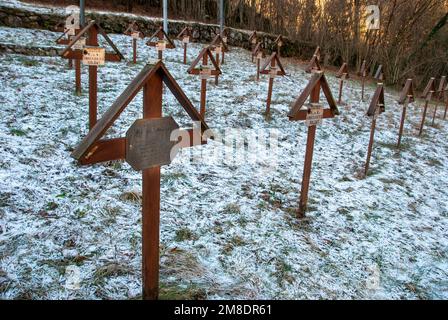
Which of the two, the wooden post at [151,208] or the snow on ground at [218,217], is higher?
the wooden post at [151,208]

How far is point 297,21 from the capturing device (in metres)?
17.9

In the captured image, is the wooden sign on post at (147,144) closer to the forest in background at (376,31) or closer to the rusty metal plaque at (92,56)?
the rusty metal plaque at (92,56)

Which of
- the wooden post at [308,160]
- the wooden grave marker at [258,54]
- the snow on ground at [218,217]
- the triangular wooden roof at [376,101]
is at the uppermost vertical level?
the wooden grave marker at [258,54]

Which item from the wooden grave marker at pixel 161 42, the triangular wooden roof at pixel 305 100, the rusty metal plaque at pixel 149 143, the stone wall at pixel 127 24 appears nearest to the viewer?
the rusty metal plaque at pixel 149 143

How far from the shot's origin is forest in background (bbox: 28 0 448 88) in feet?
50.1

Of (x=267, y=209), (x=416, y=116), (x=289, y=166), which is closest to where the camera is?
(x=267, y=209)

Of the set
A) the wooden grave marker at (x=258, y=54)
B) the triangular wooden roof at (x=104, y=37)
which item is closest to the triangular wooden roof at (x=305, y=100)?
the triangular wooden roof at (x=104, y=37)

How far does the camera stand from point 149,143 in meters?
2.45

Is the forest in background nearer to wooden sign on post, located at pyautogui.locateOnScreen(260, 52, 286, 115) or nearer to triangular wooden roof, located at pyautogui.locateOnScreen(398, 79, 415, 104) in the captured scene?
triangular wooden roof, located at pyautogui.locateOnScreen(398, 79, 415, 104)

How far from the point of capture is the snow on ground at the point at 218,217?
3215mm
